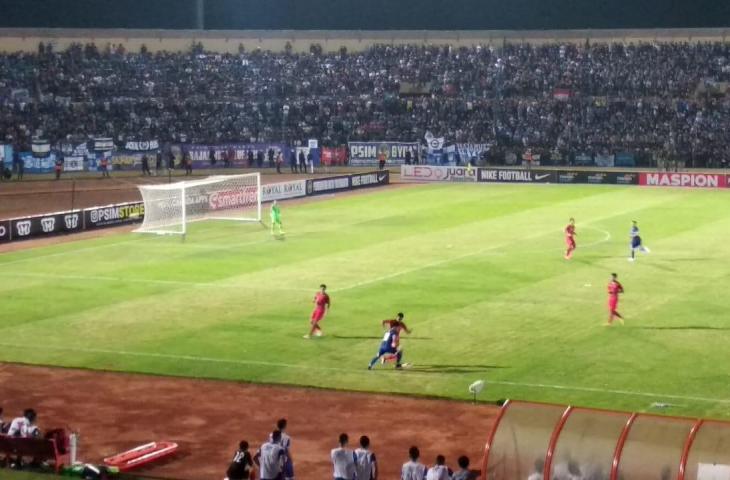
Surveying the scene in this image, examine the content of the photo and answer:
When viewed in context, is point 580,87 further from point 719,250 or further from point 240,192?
point 719,250

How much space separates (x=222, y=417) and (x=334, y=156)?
62738 mm

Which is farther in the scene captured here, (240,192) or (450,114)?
(450,114)

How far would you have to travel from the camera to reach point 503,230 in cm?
5228

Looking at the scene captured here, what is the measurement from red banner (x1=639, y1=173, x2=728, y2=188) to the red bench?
57.4 m

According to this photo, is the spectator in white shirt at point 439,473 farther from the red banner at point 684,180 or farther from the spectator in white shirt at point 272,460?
the red banner at point 684,180

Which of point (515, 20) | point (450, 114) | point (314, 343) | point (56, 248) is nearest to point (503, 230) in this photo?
point (56, 248)

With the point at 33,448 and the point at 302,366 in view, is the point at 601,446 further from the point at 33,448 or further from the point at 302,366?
the point at 302,366

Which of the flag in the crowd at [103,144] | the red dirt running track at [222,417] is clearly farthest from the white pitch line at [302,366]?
the flag in the crowd at [103,144]

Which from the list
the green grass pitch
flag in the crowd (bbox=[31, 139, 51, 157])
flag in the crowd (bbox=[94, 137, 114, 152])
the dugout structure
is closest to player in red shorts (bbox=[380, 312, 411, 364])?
the green grass pitch

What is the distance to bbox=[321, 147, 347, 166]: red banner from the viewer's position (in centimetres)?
8581

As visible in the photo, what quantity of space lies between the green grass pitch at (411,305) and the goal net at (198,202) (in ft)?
4.09

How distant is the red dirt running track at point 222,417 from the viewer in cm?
2178

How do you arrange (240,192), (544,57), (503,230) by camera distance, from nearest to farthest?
(503,230)
(240,192)
(544,57)

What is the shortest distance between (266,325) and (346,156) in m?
54.5
